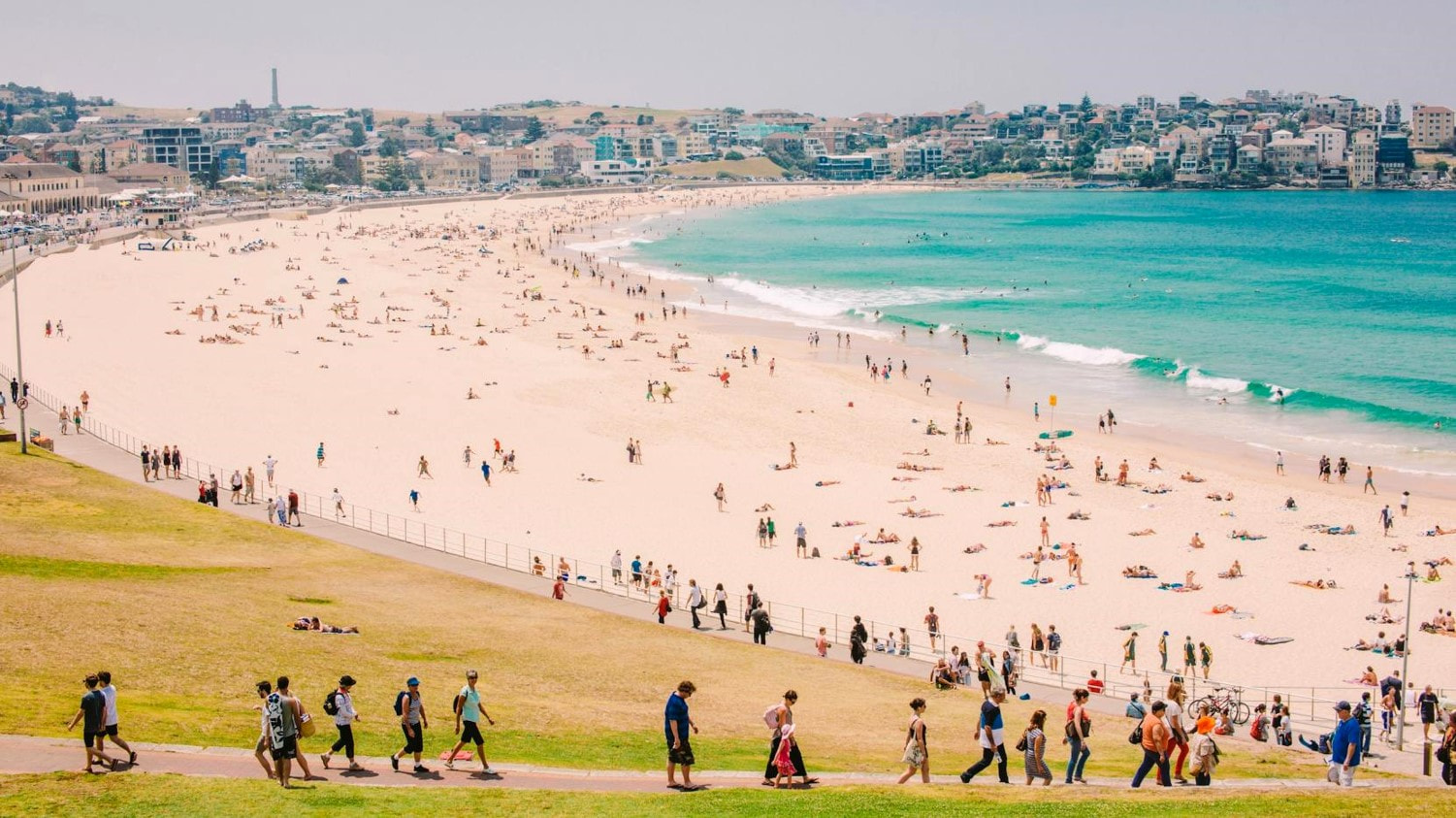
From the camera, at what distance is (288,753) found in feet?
36.0

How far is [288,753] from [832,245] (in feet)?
331

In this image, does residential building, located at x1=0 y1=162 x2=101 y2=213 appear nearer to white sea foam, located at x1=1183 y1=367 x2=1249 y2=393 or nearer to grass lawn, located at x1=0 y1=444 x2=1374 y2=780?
white sea foam, located at x1=1183 y1=367 x2=1249 y2=393

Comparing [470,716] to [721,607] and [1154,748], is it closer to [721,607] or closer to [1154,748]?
[1154,748]

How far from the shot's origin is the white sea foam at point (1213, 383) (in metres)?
45.5

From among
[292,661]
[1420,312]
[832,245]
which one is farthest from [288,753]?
[832,245]

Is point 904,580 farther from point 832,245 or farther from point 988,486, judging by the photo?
point 832,245

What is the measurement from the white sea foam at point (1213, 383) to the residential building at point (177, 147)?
163504 mm

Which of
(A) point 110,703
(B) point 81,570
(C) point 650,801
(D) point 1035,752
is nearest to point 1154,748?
(D) point 1035,752

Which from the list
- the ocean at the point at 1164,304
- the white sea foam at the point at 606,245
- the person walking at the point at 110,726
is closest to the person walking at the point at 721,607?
the person walking at the point at 110,726

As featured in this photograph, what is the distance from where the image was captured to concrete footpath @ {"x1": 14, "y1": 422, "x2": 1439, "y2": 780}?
55.5 feet

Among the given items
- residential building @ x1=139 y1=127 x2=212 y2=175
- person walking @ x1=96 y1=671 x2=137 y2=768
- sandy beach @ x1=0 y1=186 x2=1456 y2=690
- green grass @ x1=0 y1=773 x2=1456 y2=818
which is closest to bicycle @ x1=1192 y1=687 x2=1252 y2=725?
sandy beach @ x1=0 y1=186 x2=1456 y2=690

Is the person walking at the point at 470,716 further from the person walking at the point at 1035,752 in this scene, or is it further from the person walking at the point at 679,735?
the person walking at the point at 1035,752

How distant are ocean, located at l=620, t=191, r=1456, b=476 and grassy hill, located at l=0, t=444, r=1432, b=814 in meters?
24.4

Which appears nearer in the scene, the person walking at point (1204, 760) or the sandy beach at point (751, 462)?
the person walking at point (1204, 760)
